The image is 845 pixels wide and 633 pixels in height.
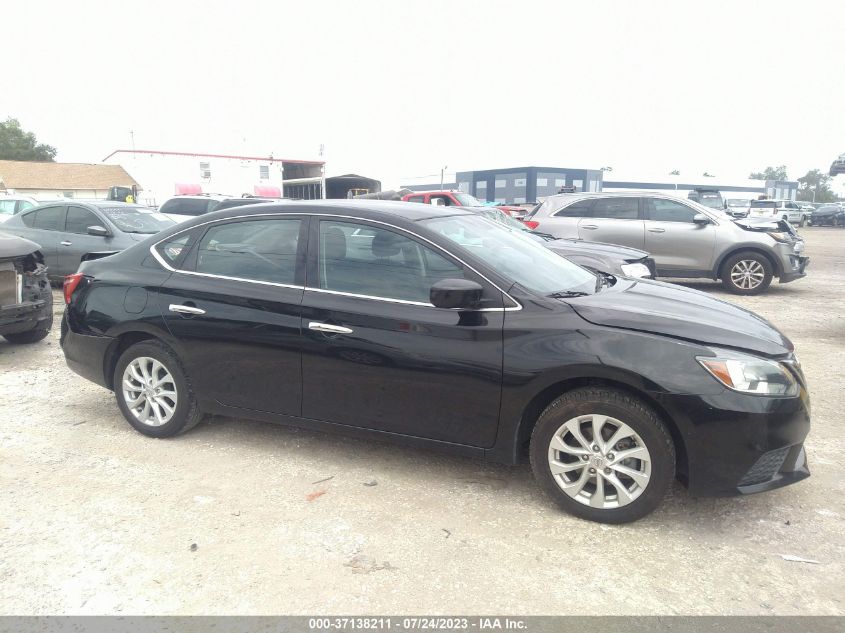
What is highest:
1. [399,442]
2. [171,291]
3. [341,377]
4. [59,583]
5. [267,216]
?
[267,216]

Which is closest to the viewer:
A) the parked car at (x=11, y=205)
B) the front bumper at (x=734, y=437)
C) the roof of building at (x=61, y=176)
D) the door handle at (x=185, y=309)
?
the front bumper at (x=734, y=437)

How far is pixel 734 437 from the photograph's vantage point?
3.04 meters

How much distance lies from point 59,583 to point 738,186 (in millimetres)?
83058

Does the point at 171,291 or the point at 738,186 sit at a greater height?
the point at 738,186

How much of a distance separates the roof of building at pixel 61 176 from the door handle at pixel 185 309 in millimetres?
50994

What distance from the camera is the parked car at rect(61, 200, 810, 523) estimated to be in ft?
10.2

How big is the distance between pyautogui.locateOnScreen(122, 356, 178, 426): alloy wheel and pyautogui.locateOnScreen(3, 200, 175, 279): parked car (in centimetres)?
626

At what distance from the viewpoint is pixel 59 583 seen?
111 inches

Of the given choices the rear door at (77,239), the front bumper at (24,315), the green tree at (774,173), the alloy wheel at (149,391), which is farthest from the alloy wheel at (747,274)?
the green tree at (774,173)

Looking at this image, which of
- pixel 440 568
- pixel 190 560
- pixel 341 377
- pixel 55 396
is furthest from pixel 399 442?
pixel 55 396

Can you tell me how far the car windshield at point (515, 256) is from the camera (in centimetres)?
367

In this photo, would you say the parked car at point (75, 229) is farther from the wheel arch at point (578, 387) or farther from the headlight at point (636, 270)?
the wheel arch at point (578, 387)

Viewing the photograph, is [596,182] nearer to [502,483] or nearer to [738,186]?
[738,186]

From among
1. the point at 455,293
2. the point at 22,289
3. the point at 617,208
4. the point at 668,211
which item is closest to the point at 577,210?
the point at 617,208
